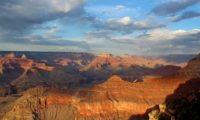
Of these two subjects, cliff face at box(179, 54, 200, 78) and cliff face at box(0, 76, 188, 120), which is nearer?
cliff face at box(179, 54, 200, 78)

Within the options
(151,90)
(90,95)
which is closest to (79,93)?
(90,95)

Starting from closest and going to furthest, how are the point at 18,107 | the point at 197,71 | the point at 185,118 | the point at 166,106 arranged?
the point at 185,118 < the point at 166,106 < the point at 197,71 < the point at 18,107

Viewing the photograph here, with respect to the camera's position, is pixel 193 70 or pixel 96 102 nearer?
pixel 193 70

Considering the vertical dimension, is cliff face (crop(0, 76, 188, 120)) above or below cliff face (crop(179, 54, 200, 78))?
below

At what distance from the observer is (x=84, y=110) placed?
17612 cm

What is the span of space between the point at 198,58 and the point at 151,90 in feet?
70.5

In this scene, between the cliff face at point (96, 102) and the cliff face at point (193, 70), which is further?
the cliff face at point (96, 102)

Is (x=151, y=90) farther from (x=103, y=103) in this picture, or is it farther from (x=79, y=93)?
(x=79, y=93)

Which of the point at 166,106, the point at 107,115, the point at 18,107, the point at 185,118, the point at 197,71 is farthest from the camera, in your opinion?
the point at 18,107

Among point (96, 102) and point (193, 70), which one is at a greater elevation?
point (193, 70)

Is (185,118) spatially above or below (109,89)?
above

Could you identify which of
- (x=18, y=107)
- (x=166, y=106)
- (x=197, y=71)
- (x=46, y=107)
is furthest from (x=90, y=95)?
(x=166, y=106)

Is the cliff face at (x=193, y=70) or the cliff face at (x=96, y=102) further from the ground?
the cliff face at (x=193, y=70)

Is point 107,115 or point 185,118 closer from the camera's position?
point 185,118
